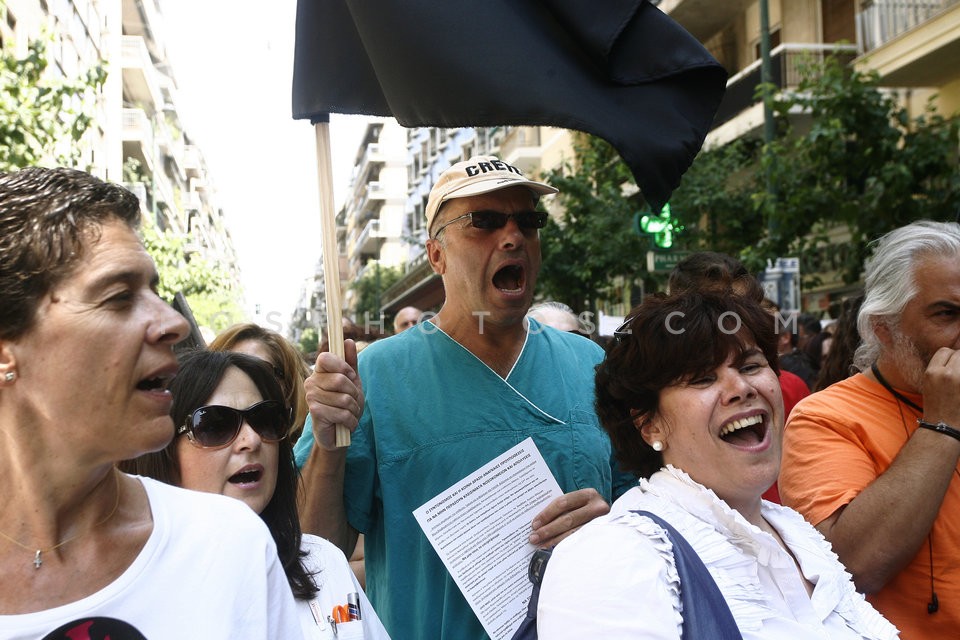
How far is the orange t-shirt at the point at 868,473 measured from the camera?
2953 millimetres

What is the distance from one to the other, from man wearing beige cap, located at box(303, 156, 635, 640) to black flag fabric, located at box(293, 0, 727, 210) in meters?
0.49

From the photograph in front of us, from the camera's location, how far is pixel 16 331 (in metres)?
1.63

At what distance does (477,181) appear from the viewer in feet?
10.4

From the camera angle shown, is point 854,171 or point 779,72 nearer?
point 854,171

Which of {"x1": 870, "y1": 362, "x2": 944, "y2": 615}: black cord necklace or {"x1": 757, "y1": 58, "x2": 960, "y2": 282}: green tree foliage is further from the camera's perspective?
{"x1": 757, "y1": 58, "x2": 960, "y2": 282}: green tree foliage

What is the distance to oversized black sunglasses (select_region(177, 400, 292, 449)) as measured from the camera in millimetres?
2887

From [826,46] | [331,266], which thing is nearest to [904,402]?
[331,266]

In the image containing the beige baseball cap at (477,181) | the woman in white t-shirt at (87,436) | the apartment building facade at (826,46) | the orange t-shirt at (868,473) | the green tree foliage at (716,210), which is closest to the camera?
the woman in white t-shirt at (87,436)

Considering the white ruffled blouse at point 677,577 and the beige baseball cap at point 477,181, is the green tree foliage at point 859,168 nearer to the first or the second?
the beige baseball cap at point 477,181

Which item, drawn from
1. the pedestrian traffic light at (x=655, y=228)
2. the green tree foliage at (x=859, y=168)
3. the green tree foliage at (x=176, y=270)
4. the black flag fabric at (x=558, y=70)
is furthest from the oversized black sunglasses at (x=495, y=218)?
the green tree foliage at (x=176, y=270)

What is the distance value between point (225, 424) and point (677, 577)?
142 cm

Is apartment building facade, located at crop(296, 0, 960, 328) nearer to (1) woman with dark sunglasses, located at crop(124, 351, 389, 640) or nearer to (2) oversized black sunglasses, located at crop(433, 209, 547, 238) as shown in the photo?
(2) oversized black sunglasses, located at crop(433, 209, 547, 238)

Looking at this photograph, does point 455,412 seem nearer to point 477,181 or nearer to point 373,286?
point 477,181

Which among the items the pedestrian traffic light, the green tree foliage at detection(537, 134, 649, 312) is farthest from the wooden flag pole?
the green tree foliage at detection(537, 134, 649, 312)
